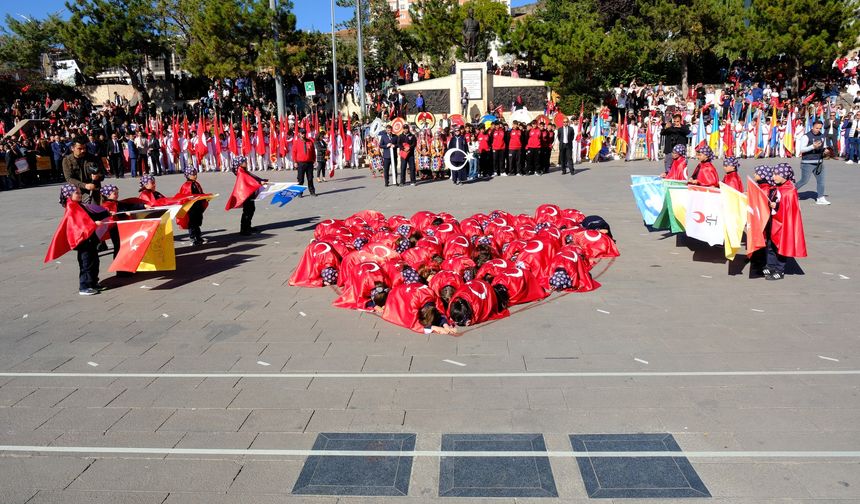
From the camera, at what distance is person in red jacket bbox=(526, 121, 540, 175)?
2083cm

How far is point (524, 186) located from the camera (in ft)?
60.4

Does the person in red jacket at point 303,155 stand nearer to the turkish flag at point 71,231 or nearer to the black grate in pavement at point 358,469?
the turkish flag at point 71,231

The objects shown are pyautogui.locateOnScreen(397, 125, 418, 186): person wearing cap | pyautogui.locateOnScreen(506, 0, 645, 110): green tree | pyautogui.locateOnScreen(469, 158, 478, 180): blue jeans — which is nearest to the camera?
pyautogui.locateOnScreen(397, 125, 418, 186): person wearing cap

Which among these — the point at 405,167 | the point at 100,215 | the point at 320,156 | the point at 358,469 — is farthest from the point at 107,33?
the point at 358,469

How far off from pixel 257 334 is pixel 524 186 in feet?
40.6

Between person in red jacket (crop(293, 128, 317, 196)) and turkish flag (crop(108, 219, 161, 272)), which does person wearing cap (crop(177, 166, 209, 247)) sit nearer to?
turkish flag (crop(108, 219, 161, 272))

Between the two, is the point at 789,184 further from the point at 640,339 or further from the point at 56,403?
the point at 56,403

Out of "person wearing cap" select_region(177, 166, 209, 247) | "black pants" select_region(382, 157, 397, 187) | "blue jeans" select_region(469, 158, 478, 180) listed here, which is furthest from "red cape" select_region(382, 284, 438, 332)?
"blue jeans" select_region(469, 158, 478, 180)

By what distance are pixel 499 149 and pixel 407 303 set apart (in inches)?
575

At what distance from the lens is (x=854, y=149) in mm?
20875

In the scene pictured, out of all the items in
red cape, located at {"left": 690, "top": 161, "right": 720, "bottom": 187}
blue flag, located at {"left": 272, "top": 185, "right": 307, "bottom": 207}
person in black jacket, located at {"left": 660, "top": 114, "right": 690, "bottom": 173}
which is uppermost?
person in black jacket, located at {"left": 660, "top": 114, "right": 690, "bottom": 173}

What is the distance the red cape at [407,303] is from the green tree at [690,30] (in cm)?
3197

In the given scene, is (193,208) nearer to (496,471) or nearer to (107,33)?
(496,471)

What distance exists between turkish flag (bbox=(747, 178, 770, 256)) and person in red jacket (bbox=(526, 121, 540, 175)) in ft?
41.1
